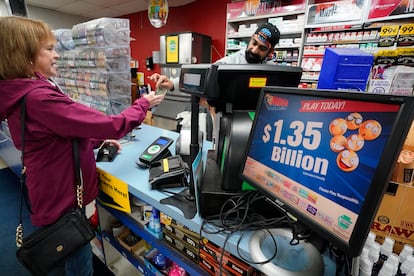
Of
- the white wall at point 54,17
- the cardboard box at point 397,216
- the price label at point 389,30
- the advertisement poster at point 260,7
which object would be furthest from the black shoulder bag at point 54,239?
the white wall at point 54,17

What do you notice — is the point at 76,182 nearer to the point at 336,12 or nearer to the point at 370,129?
the point at 370,129

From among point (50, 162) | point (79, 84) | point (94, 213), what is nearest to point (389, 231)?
point (50, 162)

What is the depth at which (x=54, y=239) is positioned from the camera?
91cm

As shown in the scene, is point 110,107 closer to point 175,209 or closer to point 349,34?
point 175,209

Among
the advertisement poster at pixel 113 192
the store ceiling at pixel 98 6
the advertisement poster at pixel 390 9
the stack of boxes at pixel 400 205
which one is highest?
the store ceiling at pixel 98 6

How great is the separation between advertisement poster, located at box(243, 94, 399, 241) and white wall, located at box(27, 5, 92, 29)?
7.13 m

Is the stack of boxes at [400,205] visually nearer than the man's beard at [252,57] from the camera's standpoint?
Yes

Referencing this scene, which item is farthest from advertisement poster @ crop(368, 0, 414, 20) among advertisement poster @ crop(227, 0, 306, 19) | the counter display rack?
the counter display rack

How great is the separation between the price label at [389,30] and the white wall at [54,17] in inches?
276

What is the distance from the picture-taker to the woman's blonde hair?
83 cm

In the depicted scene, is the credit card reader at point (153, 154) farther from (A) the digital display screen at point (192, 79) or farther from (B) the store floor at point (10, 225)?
(B) the store floor at point (10, 225)

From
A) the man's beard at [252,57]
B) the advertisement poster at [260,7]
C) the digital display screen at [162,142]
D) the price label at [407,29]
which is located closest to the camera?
the digital display screen at [162,142]

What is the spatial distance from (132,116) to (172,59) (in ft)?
11.9

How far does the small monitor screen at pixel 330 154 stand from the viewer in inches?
14.9
